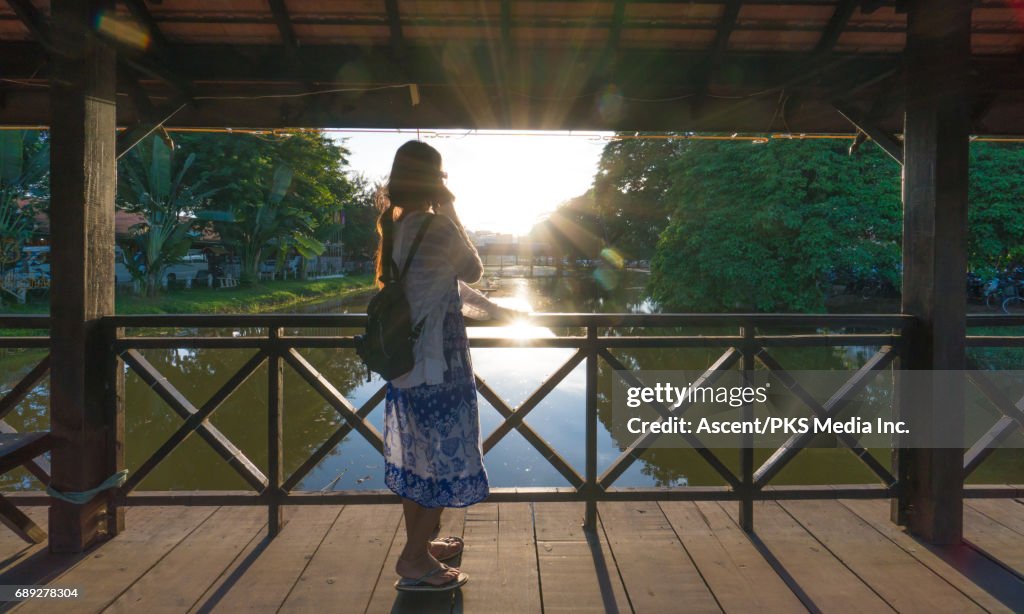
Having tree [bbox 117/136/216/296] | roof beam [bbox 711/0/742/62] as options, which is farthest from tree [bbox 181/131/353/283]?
roof beam [bbox 711/0/742/62]

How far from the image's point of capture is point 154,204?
19594mm

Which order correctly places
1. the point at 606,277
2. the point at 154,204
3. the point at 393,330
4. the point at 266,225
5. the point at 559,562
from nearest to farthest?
the point at 393,330, the point at 559,562, the point at 154,204, the point at 266,225, the point at 606,277

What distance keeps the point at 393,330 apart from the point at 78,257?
172cm

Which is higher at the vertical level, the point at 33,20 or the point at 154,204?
the point at 154,204

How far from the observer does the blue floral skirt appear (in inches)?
95.6

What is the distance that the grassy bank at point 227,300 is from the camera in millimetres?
17391

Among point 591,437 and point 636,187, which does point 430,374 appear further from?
point 636,187

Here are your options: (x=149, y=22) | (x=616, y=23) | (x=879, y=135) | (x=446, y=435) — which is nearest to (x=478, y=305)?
(x=446, y=435)

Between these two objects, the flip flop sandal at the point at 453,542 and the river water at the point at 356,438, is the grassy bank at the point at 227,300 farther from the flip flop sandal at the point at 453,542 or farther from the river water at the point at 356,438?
the flip flop sandal at the point at 453,542

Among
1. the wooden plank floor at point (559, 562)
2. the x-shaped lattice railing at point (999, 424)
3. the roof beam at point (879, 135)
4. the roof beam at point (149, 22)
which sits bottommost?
the wooden plank floor at point (559, 562)

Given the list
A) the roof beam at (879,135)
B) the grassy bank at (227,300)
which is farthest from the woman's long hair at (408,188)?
the grassy bank at (227,300)

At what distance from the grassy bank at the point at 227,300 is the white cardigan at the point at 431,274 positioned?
16.6m

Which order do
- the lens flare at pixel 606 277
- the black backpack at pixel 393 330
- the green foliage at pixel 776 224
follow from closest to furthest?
the black backpack at pixel 393 330, the green foliage at pixel 776 224, the lens flare at pixel 606 277

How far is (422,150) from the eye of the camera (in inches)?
93.0
